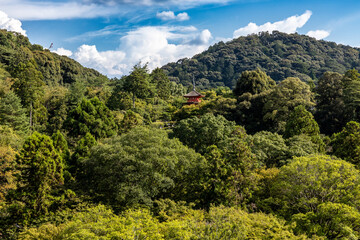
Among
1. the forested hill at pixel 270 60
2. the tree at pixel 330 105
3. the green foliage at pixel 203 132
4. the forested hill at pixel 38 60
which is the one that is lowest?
the green foliage at pixel 203 132

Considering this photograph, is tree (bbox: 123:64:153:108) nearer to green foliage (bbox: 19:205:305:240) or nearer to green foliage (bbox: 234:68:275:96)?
green foliage (bbox: 234:68:275:96)

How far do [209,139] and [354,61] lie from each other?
112 m

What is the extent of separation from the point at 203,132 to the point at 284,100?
1193cm

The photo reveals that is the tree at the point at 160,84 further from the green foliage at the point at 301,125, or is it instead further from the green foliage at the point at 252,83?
the green foliage at the point at 301,125

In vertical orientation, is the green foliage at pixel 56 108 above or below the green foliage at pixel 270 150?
above

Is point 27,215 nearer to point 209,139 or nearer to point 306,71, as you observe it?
point 209,139

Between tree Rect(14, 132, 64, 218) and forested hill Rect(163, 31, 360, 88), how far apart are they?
94128 mm

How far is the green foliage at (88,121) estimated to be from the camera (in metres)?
26.6

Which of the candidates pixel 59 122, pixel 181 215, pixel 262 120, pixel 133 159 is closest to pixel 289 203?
pixel 181 215

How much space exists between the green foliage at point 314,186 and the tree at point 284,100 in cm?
1439

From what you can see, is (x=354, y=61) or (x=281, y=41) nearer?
(x=354, y=61)

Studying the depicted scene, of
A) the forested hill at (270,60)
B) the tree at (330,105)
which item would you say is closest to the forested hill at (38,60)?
the tree at (330,105)

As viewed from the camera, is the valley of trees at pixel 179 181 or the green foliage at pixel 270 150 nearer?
the valley of trees at pixel 179 181

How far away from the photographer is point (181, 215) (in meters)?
14.6
